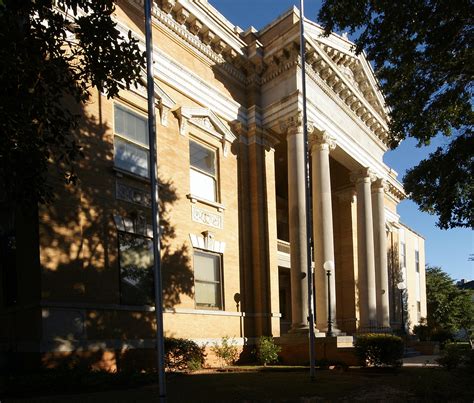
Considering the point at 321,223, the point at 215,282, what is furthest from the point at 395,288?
the point at 215,282

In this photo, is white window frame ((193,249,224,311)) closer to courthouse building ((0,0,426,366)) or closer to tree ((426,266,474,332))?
courthouse building ((0,0,426,366))

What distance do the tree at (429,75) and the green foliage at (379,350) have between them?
3.96 meters

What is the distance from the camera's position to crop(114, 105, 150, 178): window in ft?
50.2

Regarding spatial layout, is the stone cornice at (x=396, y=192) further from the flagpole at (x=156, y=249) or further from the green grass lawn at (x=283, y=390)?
the flagpole at (x=156, y=249)

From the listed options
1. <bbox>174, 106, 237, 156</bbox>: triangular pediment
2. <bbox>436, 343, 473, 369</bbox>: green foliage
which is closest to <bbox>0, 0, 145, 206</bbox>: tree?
<bbox>174, 106, 237, 156</bbox>: triangular pediment

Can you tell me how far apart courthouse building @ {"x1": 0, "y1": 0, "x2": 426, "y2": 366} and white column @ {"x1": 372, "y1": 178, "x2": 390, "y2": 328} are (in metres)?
0.08

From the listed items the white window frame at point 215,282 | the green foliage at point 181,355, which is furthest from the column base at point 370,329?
the green foliage at point 181,355

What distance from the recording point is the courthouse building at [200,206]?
12719 mm

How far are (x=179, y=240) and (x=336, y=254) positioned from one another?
A: 46.2ft

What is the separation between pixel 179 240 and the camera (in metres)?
16.7

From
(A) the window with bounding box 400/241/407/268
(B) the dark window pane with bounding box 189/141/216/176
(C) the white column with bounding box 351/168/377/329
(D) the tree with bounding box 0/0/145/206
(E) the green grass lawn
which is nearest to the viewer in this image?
(D) the tree with bounding box 0/0/145/206

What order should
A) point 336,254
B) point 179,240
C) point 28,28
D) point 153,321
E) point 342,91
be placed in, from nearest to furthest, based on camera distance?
1. point 28,28
2. point 153,321
3. point 179,240
4. point 342,91
5. point 336,254

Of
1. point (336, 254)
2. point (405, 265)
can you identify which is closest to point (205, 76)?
point (336, 254)

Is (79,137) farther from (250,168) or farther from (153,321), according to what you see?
(250,168)
